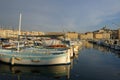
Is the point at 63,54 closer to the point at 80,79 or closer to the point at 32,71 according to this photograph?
the point at 32,71

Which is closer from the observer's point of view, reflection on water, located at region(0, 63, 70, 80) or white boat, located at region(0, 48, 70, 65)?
reflection on water, located at region(0, 63, 70, 80)

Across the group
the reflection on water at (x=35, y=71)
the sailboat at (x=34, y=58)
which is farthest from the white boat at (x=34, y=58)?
the reflection on water at (x=35, y=71)

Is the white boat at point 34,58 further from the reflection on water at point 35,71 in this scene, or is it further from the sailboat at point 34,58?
the reflection on water at point 35,71

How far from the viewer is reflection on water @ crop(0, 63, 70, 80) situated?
25125 mm

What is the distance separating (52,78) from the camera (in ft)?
77.6

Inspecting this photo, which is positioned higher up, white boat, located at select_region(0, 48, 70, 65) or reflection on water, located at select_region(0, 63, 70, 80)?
white boat, located at select_region(0, 48, 70, 65)

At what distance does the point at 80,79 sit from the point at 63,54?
879 centimetres

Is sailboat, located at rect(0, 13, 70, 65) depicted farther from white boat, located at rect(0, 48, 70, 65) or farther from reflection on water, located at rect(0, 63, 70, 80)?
reflection on water, located at rect(0, 63, 70, 80)

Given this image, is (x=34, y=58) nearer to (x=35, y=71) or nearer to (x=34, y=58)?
(x=34, y=58)

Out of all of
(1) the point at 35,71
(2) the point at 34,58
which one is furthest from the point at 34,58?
(1) the point at 35,71

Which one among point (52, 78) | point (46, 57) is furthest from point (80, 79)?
point (46, 57)

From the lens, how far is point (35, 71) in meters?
27.4

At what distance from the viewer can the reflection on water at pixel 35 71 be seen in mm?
25125

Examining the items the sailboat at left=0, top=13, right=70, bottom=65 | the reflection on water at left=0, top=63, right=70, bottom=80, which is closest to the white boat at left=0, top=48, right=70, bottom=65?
the sailboat at left=0, top=13, right=70, bottom=65
